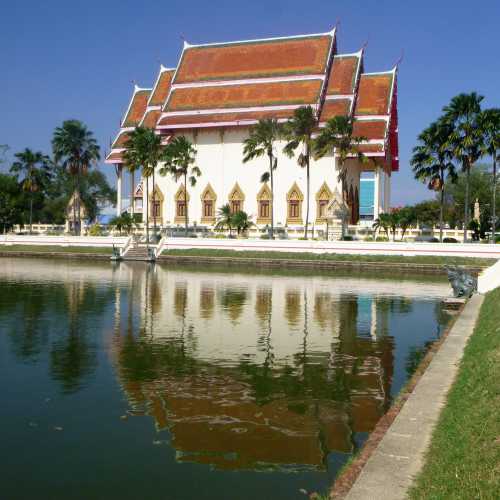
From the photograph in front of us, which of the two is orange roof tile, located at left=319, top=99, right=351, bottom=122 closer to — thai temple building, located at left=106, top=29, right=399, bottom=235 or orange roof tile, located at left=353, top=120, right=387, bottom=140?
thai temple building, located at left=106, top=29, right=399, bottom=235

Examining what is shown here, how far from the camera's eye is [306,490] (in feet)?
21.0

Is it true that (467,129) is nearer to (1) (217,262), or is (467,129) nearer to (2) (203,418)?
(1) (217,262)

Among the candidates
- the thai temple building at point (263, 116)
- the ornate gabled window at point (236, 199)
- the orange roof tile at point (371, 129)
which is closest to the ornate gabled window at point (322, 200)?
the thai temple building at point (263, 116)

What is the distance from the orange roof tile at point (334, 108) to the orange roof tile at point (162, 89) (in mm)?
17971

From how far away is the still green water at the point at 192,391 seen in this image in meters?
6.78

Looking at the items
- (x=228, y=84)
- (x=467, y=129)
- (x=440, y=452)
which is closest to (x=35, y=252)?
(x=228, y=84)

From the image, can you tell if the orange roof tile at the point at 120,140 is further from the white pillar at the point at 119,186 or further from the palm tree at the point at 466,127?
the palm tree at the point at 466,127

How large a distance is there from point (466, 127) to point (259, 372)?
36.3 m

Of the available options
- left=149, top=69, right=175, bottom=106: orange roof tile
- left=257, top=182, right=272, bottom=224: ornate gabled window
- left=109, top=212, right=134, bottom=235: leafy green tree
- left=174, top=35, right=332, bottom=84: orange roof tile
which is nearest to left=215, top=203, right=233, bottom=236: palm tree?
left=257, top=182, right=272, bottom=224: ornate gabled window

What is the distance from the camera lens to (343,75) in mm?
57156

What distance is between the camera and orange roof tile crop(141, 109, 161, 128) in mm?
63287

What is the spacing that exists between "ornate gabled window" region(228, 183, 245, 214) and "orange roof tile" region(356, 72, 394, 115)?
1296cm

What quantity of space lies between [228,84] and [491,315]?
164 feet

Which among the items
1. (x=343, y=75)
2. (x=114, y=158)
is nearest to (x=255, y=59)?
(x=343, y=75)
